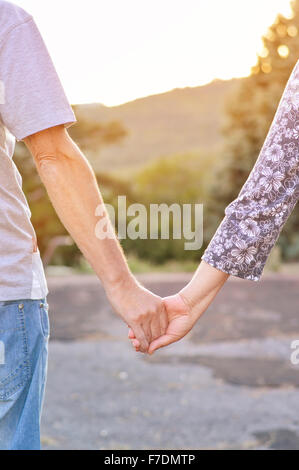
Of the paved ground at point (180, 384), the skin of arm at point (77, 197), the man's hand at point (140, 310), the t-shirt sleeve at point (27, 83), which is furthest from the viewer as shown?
the paved ground at point (180, 384)

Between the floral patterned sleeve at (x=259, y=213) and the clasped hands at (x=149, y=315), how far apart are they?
24 cm

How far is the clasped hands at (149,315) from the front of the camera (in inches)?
79.6

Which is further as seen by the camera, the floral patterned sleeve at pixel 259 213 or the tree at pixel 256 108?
the tree at pixel 256 108

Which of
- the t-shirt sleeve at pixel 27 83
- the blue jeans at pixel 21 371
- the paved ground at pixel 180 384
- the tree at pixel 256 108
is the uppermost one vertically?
the t-shirt sleeve at pixel 27 83

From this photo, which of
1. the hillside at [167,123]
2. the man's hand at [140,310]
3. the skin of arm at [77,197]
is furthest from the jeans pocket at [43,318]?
the hillside at [167,123]

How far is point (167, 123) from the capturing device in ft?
182

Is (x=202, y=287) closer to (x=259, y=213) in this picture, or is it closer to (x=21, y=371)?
(x=259, y=213)

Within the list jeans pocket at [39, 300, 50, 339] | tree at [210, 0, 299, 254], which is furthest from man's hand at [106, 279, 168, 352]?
tree at [210, 0, 299, 254]

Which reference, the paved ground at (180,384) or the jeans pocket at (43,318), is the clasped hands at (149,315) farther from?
the paved ground at (180,384)

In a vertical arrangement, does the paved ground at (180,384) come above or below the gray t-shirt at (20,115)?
below

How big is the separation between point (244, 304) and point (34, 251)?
25.5 feet

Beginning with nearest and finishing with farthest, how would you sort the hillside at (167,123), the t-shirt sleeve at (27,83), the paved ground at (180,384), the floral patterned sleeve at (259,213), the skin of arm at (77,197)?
the t-shirt sleeve at (27,83)
the skin of arm at (77,197)
the floral patterned sleeve at (259,213)
the paved ground at (180,384)
the hillside at (167,123)

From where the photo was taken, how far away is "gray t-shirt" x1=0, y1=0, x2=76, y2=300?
1.50 metres

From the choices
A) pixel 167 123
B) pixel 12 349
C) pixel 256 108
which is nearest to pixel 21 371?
pixel 12 349
